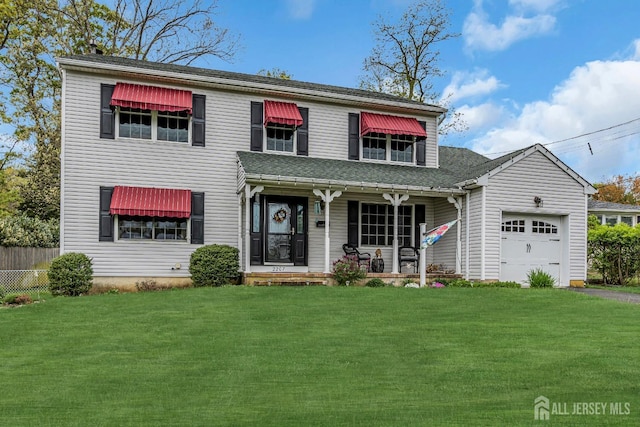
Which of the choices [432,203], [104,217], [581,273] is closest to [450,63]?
[432,203]

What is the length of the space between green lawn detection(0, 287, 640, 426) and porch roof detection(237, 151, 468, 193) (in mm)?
4225

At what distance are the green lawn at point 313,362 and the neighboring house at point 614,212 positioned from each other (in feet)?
81.5

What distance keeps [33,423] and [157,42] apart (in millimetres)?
24694

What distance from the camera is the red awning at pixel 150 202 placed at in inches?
509

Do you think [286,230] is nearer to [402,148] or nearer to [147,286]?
[147,286]

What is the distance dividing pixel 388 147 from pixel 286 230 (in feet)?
15.0

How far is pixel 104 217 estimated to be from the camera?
13188 mm

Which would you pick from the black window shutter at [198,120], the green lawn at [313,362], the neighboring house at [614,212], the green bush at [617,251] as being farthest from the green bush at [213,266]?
the neighboring house at [614,212]

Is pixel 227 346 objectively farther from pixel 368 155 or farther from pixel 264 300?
pixel 368 155

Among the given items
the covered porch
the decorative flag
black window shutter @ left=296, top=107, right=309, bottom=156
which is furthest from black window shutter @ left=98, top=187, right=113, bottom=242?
the decorative flag

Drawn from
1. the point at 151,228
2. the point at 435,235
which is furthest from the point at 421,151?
the point at 151,228

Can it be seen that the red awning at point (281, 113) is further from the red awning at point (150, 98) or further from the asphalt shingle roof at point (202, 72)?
the red awning at point (150, 98)

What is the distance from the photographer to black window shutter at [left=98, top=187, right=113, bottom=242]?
519 inches

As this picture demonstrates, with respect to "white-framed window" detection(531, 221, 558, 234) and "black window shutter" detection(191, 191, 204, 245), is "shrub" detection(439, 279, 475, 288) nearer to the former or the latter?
"white-framed window" detection(531, 221, 558, 234)
